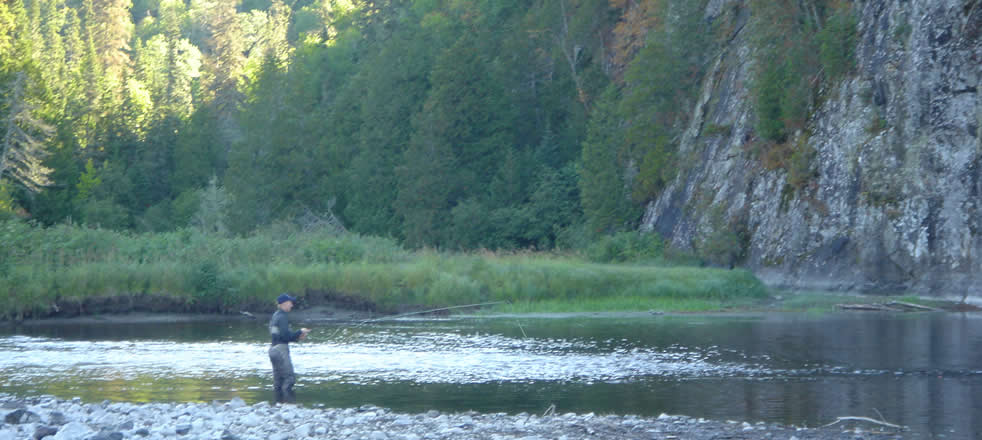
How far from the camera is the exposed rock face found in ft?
123

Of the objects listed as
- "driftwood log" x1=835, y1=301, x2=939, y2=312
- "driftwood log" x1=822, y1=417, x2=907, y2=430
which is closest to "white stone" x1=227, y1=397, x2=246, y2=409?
"driftwood log" x1=822, y1=417, x2=907, y2=430

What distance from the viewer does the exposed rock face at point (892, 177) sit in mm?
37344

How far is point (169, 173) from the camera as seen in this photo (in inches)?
3191

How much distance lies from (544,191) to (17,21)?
4127 centimetres

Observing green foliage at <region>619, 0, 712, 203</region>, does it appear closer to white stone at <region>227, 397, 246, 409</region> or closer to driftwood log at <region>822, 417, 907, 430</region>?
driftwood log at <region>822, 417, 907, 430</region>

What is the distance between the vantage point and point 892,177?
39.4 metres

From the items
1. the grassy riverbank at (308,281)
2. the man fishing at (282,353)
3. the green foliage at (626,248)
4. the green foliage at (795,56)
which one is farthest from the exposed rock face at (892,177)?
the man fishing at (282,353)

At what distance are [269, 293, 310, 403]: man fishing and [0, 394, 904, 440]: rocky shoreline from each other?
1958 millimetres

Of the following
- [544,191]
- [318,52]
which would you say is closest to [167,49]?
[318,52]

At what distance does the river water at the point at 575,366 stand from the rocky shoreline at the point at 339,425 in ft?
3.82

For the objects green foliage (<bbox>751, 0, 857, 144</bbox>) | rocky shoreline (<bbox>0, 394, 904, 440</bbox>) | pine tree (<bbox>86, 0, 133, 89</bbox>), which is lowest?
rocky shoreline (<bbox>0, 394, 904, 440</bbox>)

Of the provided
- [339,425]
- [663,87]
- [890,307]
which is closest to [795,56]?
[663,87]

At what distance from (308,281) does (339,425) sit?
23.4 m

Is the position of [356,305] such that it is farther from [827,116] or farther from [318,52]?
[318,52]
